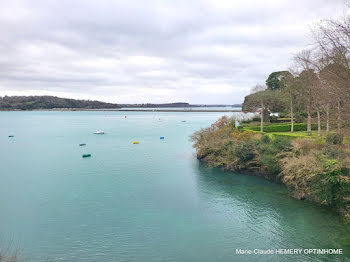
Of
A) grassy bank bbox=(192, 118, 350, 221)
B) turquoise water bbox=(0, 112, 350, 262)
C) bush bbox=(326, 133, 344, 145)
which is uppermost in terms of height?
bush bbox=(326, 133, 344, 145)

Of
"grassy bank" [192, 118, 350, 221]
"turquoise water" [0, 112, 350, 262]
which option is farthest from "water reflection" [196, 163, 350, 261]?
"grassy bank" [192, 118, 350, 221]

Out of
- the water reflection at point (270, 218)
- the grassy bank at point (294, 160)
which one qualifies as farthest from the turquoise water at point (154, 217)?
the grassy bank at point (294, 160)

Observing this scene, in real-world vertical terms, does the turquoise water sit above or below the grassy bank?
below

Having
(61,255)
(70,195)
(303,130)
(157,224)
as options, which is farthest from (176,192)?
(303,130)

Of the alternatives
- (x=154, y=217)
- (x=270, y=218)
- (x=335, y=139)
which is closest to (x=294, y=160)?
(x=335, y=139)

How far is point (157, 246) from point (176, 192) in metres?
9.93

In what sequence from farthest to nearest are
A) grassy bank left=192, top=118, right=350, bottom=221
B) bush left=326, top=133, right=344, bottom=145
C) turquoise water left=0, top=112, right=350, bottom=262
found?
bush left=326, top=133, right=344, bottom=145 → grassy bank left=192, top=118, right=350, bottom=221 → turquoise water left=0, top=112, right=350, bottom=262

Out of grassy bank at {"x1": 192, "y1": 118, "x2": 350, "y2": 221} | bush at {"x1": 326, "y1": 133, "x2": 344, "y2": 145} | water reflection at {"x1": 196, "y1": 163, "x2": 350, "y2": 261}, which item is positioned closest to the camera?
water reflection at {"x1": 196, "y1": 163, "x2": 350, "y2": 261}

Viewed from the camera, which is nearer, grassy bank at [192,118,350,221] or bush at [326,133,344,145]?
grassy bank at [192,118,350,221]

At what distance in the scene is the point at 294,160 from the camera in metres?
23.0

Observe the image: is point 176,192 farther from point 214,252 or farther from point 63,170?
point 63,170

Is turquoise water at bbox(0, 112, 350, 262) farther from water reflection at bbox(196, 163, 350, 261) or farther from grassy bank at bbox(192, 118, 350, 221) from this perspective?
grassy bank at bbox(192, 118, 350, 221)

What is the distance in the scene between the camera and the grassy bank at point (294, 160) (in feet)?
62.1

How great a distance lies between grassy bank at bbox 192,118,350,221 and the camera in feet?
62.1
